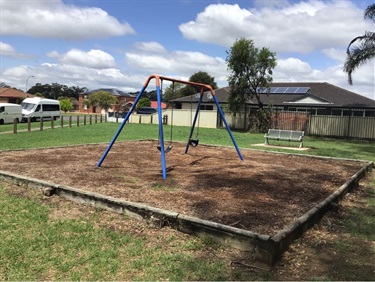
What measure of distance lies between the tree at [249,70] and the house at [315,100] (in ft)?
4.51

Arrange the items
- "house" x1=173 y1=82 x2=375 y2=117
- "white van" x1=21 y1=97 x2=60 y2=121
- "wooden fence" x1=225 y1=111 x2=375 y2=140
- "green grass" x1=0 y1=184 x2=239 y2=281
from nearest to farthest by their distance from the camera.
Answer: "green grass" x1=0 y1=184 x2=239 y2=281
"wooden fence" x1=225 y1=111 x2=375 y2=140
"house" x1=173 y1=82 x2=375 y2=117
"white van" x1=21 y1=97 x2=60 y2=121

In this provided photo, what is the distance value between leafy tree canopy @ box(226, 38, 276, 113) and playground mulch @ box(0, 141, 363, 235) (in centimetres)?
1570

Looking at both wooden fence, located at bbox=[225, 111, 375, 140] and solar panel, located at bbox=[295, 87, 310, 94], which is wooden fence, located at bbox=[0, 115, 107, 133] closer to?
wooden fence, located at bbox=[225, 111, 375, 140]

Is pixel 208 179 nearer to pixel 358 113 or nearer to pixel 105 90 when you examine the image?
pixel 358 113

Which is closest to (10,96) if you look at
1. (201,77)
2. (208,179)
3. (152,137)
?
(201,77)

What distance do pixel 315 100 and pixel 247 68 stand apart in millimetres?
9582

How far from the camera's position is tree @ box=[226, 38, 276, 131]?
25656 millimetres

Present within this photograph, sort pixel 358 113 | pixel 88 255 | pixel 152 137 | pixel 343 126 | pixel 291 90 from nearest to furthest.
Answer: pixel 88 255 → pixel 152 137 → pixel 343 126 → pixel 358 113 → pixel 291 90

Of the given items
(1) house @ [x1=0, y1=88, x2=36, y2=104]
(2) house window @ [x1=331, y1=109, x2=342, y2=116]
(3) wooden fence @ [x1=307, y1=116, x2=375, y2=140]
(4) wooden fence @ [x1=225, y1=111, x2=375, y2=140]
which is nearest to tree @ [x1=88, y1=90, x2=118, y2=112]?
(1) house @ [x1=0, y1=88, x2=36, y2=104]

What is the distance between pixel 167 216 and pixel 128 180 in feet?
8.04

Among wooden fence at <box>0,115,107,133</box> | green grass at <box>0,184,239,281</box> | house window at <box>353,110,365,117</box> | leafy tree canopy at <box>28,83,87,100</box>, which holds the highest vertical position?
leafy tree canopy at <box>28,83,87,100</box>

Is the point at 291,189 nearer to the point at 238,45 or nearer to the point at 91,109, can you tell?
the point at 238,45

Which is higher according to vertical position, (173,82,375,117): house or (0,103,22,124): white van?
(173,82,375,117): house

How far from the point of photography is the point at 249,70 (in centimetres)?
2608
